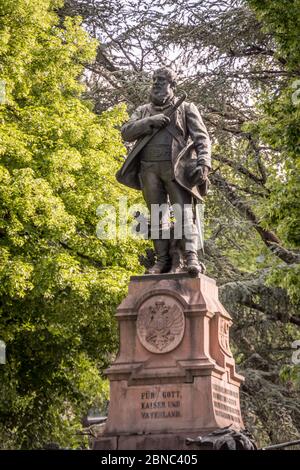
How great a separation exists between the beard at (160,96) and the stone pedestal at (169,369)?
8.11 ft

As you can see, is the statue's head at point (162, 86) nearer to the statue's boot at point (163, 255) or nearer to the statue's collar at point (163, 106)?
the statue's collar at point (163, 106)

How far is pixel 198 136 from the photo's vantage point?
1730 centimetres

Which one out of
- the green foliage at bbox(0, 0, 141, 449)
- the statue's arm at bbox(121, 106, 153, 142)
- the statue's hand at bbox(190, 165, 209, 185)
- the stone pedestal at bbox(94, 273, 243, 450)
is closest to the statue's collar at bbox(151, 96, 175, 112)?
the statue's arm at bbox(121, 106, 153, 142)

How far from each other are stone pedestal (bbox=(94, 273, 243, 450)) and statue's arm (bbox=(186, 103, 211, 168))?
1.65m

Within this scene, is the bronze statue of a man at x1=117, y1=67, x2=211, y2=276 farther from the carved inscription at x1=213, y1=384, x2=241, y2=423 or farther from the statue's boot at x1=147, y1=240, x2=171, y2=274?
the carved inscription at x1=213, y1=384, x2=241, y2=423

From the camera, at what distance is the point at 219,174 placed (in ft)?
97.8

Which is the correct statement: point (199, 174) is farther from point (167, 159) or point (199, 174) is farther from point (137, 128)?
point (137, 128)

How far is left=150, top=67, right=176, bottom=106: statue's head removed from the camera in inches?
686

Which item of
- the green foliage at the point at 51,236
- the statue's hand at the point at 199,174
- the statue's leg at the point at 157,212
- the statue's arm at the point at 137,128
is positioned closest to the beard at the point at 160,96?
the statue's arm at the point at 137,128

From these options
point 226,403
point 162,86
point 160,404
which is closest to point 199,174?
point 162,86

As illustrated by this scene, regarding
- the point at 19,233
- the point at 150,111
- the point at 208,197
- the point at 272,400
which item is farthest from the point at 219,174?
the point at 150,111

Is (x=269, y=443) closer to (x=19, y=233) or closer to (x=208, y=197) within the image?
(x=208, y=197)

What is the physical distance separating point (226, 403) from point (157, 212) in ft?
9.12

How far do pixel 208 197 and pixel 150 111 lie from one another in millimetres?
11775
